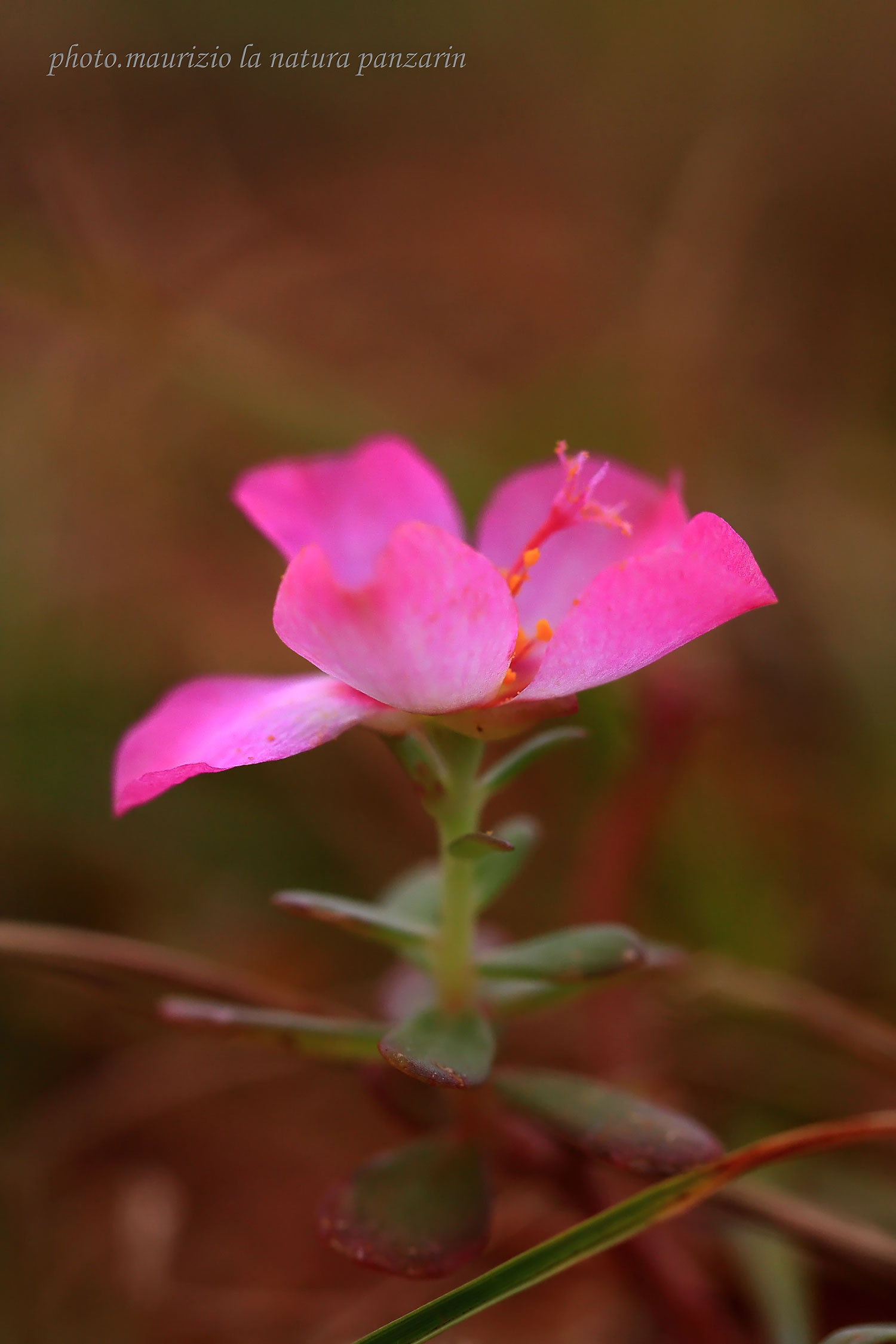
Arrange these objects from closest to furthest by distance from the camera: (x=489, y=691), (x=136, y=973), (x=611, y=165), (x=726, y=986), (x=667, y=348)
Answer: (x=489, y=691) < (x=136, y=973) < (x=726, y=986) < (x=667, y=348) < (x=611, y=165)

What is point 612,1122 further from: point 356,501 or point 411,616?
point 356,501

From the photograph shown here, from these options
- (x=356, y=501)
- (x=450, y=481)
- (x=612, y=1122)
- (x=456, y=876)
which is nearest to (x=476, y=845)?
(x=456, y=876)

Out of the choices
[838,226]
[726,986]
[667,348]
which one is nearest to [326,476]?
[726,986]

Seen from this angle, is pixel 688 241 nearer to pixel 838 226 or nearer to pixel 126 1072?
pixel 838 226

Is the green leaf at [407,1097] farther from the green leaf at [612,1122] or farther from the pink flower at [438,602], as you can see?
the pink flower at [438,602]

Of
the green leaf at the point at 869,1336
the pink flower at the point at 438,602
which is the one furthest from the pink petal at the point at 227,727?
the green leaf at the point at 869,1336

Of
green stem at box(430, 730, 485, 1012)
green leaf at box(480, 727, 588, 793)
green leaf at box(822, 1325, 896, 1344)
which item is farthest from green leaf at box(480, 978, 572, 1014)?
green leaf at box(822, 1325, 896, 1344)

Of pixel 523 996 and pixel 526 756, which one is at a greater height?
pixel 526 756
